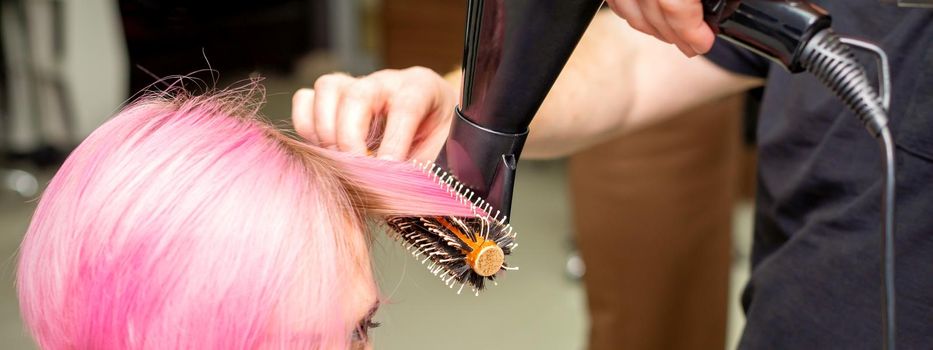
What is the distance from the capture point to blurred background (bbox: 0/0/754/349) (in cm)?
142

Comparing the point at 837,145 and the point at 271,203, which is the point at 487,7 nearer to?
the point at 271,203

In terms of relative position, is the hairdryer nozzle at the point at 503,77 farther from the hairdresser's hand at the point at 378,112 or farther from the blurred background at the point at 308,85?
the blurred background at the point at 308,85

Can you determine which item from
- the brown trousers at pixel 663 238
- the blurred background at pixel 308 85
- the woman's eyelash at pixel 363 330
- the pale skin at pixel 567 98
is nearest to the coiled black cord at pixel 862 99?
the pale skin at pixel 567 98

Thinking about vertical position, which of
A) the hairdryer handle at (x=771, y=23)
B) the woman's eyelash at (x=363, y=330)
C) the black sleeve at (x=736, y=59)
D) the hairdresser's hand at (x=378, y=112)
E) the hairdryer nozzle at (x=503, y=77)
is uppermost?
the hairdryer handle at (x=771, y=23)

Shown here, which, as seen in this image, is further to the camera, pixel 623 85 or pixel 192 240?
pixel 623 85

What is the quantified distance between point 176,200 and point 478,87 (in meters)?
0.19

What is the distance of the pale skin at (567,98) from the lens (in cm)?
65

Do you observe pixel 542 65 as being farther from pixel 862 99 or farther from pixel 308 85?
pixel 308 85

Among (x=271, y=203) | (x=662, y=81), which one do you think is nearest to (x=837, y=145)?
(x=662, y=81)

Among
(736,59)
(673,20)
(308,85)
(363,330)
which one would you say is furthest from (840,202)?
(308,85)

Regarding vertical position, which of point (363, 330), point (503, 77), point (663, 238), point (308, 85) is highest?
point (503, 77)

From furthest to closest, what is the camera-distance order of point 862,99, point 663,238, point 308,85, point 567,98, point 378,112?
point 308,85 → point 663,238 → point 567,98 → point 378,112 → point 862,99

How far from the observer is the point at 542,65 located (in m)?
0.53

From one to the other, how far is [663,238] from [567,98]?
665 millimetres
